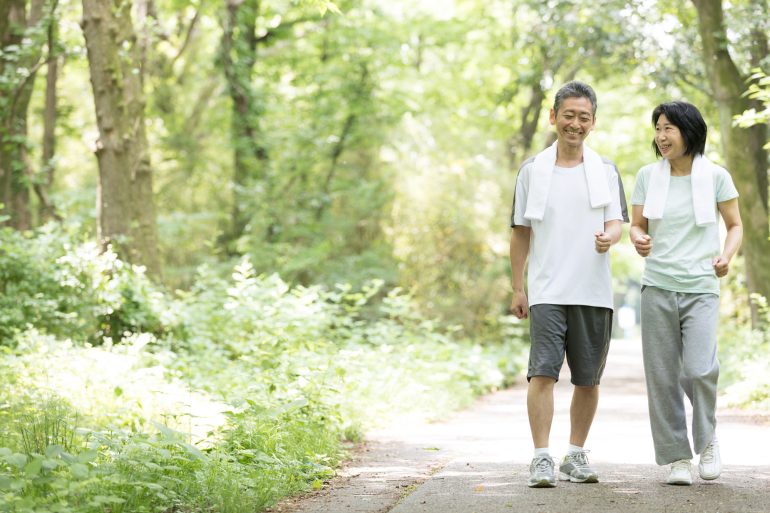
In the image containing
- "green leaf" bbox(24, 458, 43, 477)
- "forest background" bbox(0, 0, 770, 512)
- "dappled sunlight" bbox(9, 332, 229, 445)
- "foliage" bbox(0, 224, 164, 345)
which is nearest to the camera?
"green leaf" bbox(24, 458, 43, 477)

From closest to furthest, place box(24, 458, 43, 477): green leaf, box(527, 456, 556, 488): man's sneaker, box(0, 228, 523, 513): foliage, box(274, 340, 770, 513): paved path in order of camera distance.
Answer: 1. box(24, 458, 43, 477): green leaf
2. box(0, 228, 523, 513): foliage
3. box(274, 340, 770, 513): paved path
4. box(527, 456, 556, 488): man's sneaker

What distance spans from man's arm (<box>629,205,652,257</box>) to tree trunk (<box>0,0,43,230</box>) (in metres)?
11.8

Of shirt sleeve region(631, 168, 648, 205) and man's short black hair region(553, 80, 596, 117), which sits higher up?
man's short black hair region(553, 80, 596, 117)

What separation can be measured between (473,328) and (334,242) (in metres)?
3.68

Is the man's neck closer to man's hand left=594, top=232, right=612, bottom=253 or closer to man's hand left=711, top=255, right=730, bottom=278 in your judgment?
man's hand left=594, top=232, right=612, bottom=253

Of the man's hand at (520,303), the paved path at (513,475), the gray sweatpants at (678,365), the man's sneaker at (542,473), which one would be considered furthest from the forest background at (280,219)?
the gray sweatpants at (678,365)

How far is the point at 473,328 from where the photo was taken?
20344 millimetres

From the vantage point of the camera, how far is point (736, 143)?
1443 cm

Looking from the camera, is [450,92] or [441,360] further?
[450,92]

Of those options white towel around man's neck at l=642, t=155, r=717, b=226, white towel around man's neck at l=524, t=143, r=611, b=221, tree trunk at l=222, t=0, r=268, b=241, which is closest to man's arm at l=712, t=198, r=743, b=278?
white towel around man's neck at l=642, t=155, r=717, b=226

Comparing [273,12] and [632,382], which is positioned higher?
[273,12]

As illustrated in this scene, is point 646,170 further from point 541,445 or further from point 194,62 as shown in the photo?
point 194,62

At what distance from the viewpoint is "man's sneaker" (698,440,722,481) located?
589 centimetres

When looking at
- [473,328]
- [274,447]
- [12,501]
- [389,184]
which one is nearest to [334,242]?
[389,184]
